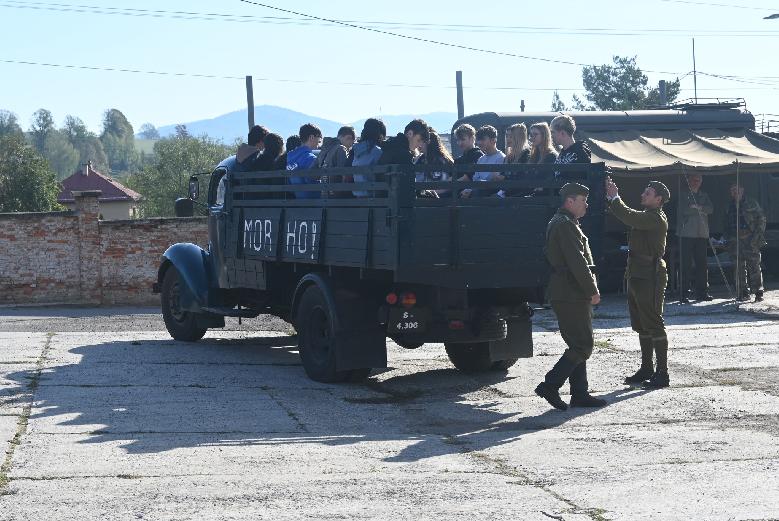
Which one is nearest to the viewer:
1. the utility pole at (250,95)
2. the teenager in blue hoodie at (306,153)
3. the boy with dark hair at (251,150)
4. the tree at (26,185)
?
the teenager in blue hoodie at (306,153)

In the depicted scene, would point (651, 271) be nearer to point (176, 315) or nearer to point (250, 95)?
point (176, 315)

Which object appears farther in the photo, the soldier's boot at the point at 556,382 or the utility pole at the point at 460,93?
the utility pole at the point at 460,93

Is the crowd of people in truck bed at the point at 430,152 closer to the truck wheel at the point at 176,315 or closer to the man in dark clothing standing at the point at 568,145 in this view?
the man in dark clothing standing at the point at 568,145

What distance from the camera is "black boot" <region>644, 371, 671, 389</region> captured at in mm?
11805

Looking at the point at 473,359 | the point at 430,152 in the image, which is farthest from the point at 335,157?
the point at 473,359

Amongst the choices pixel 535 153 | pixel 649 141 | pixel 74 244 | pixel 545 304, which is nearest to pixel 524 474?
pixel 545 304

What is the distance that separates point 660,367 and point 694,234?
8887 millimetres

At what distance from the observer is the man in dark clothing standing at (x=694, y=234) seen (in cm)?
2028

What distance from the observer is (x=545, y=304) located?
1188 cm

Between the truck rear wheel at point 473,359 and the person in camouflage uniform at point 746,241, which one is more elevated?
the person in camouflage uniform at point 746,241

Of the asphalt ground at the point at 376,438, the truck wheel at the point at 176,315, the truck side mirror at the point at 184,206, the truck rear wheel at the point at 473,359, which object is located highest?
the truck side mirror at the point at 184,206

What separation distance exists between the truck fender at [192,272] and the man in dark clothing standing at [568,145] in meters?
5.01

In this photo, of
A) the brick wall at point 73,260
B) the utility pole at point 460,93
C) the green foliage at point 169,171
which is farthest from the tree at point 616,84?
the brick wall at point 73,260

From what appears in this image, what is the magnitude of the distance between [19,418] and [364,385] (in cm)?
349
